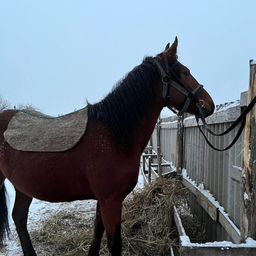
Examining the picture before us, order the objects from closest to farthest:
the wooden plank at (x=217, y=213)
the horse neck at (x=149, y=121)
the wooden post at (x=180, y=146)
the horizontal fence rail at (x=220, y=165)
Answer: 1. the wooden plank at (x=217, y=213)
2. the horizontal fence rail at (x=220, y=165)
3. the horse neck at (x=149, y=121)
4. the wooden post at (x=180, y=146)

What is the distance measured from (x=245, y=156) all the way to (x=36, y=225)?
3498mm

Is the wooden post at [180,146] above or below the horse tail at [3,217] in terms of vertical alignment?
above

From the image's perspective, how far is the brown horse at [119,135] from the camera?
279 centimetres

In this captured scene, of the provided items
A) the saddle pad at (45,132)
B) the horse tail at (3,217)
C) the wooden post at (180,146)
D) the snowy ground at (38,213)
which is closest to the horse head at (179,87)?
the saddle pad at (45,132)

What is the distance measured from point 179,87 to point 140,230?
1666 millimetres

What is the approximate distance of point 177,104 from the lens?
293 centimetres

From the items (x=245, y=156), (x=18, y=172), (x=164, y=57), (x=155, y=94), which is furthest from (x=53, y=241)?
(x=245, y=156)

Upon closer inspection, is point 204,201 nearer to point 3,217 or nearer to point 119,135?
point 119,135

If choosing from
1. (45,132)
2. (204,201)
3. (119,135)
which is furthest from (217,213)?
(45,132)

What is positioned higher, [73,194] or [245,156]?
[245,156]

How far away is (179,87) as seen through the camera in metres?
2.87

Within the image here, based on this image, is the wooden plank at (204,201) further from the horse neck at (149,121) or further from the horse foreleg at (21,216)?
the horse foreleg at (21,216)

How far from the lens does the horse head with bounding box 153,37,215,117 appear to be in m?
2.85

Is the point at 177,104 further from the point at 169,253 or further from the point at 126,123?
the point at 169,253
